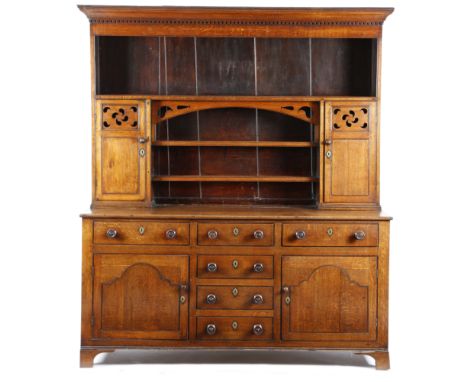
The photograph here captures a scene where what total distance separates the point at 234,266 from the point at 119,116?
1344 millimetres

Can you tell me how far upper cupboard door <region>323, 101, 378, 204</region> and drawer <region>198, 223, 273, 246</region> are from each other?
609 millimetres

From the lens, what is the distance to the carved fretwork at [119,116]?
5410 millimetres

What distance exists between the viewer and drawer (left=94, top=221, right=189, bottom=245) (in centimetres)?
507

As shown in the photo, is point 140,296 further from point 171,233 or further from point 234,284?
point 234,284

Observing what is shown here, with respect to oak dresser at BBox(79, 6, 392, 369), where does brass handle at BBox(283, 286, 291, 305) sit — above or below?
below

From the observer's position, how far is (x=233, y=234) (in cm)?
507

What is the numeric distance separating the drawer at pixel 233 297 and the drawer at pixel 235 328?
0.08 meters

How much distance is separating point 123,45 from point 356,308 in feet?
8.40

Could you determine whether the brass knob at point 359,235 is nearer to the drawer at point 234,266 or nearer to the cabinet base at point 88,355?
the drawer at point 234,266

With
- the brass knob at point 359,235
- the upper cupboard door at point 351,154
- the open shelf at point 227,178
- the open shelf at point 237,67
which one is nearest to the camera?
the brass knob at point 359,235

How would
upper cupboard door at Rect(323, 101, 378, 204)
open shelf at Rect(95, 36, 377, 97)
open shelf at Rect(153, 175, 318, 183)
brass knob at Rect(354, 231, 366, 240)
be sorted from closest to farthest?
brass knob at Rect(354, 231, 366, 240)
upper cupboard door at Rect(323, 101, 378, 204)
open shelf at Rect(153, 175, 318, 183)
open shelf at Rect(95, 36, 377, 97)

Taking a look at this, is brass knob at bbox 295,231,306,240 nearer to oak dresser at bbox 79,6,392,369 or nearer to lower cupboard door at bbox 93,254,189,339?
oak dresser at bbox 79,6,392,369

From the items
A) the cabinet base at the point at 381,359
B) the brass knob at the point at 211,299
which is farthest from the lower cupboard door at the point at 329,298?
the brass knob at the point at 211,299

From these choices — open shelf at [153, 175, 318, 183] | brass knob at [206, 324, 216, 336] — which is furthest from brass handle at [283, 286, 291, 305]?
open shelf at [153, 175, 318, 183]
